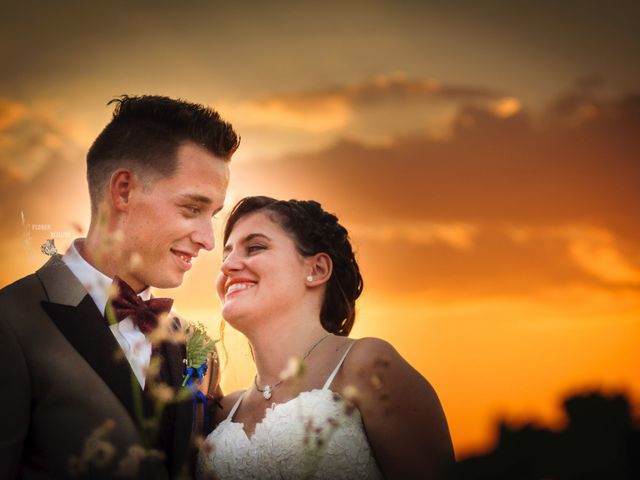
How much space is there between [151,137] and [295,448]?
257 centimetres

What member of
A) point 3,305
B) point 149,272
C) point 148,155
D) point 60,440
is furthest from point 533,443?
point 148,155

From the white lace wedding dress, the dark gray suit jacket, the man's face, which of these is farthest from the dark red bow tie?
the white lace wedding dress

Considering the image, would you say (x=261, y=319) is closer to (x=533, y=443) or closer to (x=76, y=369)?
(x=76, y=369)

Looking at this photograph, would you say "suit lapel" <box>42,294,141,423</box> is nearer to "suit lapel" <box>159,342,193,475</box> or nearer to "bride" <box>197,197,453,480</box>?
"suit lapel" <box>159,342,193,475</box>

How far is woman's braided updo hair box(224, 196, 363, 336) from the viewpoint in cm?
558

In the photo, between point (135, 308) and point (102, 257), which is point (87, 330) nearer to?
point (135, 308)

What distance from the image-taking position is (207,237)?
4.73 m

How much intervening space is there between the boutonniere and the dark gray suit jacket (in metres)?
0.43

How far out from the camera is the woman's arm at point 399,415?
4.34 metres

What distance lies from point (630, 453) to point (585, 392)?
0.32 feet

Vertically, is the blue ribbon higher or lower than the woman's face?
lower

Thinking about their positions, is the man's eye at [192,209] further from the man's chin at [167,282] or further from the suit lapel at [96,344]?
the suit lapel at [96,344]

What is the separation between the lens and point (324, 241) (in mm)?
5648

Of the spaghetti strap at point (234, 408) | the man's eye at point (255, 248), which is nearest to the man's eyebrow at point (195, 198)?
the man's eye at point (255, 248)
